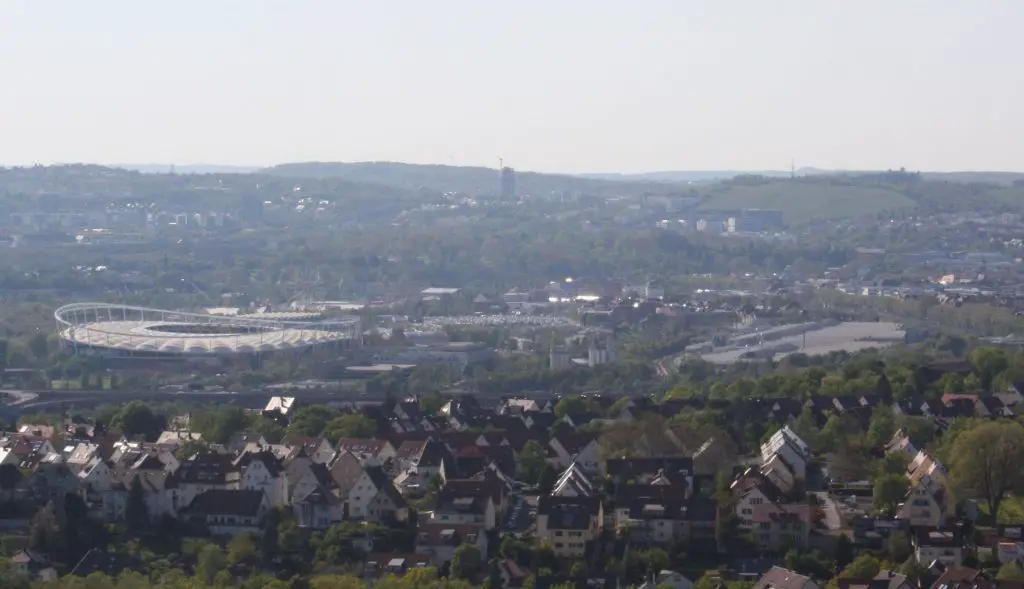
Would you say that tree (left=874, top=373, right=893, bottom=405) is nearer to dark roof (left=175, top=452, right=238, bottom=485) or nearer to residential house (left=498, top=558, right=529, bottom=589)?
dark roof (left=175, top=452, right=238, bottom=485)

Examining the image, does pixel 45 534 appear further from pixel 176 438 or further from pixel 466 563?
pixel 176 438

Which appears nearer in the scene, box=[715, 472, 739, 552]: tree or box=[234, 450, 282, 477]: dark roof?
box=[715, 472, 739, 552]: tree

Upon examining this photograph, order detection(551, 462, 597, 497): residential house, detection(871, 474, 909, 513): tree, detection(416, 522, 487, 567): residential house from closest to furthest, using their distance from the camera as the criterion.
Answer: detection(416, 522, 487, 567): residential house → detection(871, 474, 909, 513): tree → detection(551, 462, 597, 497): residential house

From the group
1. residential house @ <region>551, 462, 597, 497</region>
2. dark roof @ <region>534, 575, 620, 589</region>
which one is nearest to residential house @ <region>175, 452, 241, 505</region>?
residential house @ <region>551, 462, 597, 497</region>

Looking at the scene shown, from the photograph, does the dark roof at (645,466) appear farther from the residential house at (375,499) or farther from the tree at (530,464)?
the residential house at (375,499)

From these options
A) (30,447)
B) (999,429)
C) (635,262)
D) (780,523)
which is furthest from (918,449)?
(635,262)

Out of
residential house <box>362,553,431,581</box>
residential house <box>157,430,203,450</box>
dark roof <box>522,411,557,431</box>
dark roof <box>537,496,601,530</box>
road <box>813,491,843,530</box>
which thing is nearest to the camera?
residential house <box>362,553,431,581</box>

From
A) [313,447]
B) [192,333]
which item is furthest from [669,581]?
[192,333]
